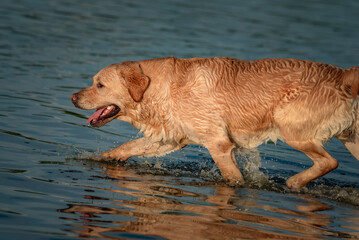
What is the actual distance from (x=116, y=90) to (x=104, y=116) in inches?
19.8

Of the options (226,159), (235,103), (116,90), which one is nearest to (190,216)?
(226,159)

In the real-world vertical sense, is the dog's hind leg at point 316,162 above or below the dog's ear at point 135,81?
below

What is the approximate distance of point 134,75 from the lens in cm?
868

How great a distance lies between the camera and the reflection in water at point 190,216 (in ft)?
19.8

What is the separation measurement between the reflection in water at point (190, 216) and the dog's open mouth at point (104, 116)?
4.56ft

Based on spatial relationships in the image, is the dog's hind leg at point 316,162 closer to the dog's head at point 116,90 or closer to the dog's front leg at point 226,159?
the dog's front leg at point 226,159

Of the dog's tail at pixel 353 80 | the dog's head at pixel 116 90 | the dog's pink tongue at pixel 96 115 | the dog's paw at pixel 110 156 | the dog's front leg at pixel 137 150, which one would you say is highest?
the dog's tail at pixel 353 80

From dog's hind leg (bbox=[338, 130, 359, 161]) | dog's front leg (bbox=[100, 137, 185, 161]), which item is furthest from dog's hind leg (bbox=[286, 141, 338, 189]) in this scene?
dog's front leg (bbox=[100, 137, 185, 161])

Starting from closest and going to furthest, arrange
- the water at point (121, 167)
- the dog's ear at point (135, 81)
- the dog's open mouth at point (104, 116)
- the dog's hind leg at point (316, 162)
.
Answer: the water at point (121, 167)
the dog's hind leg at point (316, 162)
the dog's ear at point (135, 81)
the dog's open mouth at point (104, 116)

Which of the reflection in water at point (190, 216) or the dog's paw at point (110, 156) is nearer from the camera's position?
the reflection in water at point (190, 216)

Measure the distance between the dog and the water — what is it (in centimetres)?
62

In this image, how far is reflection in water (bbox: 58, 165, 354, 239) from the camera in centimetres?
605

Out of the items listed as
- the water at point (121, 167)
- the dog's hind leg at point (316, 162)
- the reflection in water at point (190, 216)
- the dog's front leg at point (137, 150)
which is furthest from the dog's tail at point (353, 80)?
the dog's front leg at point (137, 150)

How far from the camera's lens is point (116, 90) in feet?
28.8
